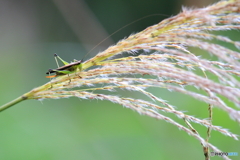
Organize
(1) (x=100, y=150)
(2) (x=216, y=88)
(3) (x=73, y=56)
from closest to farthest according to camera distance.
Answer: (2) (x=216, y=88)
(1) (x=100, y=150)
(3) (x=73, y=56)

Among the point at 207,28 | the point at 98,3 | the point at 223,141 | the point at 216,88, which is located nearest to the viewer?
the point at 216,88

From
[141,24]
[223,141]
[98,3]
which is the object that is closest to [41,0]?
[98,3]

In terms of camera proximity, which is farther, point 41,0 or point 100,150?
point 41,0

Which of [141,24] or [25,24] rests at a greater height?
[25,24]

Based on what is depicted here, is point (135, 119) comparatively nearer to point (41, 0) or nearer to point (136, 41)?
point (136, 41)

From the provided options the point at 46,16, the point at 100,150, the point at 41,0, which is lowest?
the point at 100,150

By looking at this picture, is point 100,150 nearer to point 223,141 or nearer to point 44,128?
point 44,128

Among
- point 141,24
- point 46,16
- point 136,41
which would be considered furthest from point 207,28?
point 46,16
